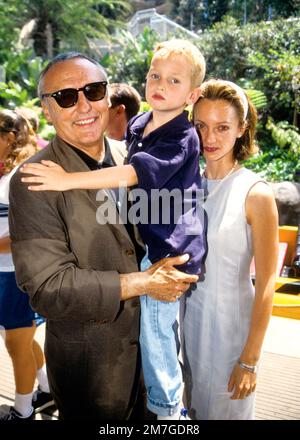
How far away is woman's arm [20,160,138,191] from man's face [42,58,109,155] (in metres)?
0.19

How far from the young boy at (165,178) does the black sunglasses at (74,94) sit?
0.25 m

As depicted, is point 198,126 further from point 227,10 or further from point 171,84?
point 227,10

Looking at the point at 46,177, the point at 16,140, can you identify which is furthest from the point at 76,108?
the point at 16,140

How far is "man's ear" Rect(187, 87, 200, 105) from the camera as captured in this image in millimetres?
1980

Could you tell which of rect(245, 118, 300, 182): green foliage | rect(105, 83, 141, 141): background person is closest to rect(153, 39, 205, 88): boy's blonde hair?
rect(105, 83, 141, 141): background person

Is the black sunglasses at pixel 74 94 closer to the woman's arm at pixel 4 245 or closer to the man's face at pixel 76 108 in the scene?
the man's face at pixel 76 108

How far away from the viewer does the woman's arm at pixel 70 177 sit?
5.25 feet

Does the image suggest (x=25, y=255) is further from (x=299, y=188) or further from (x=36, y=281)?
(x=299, y=188)

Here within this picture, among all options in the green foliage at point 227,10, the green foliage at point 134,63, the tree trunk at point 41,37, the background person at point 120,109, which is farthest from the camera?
the tree trunk at point 41,37

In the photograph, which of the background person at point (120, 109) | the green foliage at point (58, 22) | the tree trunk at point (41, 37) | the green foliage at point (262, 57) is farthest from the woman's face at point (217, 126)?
→ the tree trunk at point (41, 37)

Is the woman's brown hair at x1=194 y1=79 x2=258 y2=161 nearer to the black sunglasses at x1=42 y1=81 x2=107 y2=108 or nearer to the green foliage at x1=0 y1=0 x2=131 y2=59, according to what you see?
the black sunglasses at x1=42 y1=81 x2=107 y2=108

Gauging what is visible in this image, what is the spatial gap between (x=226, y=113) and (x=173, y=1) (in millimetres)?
34175

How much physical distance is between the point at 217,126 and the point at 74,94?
2.24ft

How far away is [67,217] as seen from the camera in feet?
5.41
